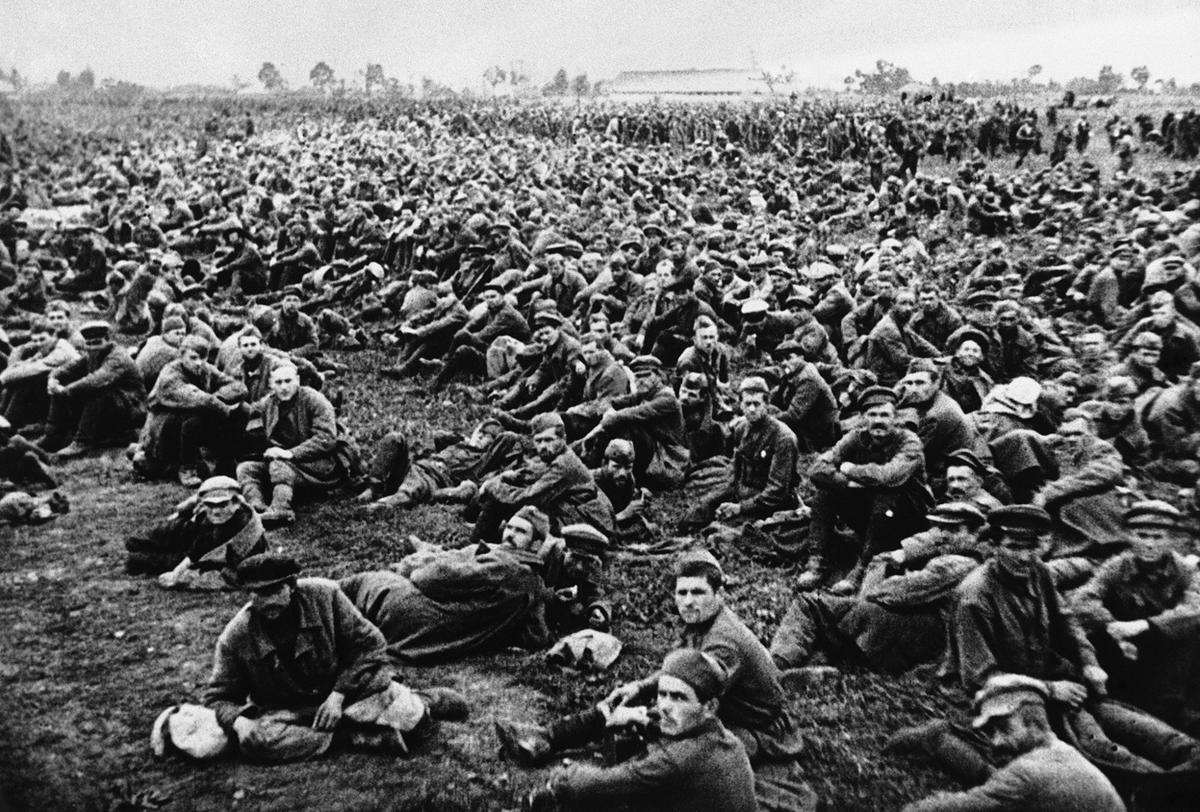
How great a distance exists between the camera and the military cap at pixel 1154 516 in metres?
4.34

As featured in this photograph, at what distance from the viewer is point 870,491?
19.4 feet

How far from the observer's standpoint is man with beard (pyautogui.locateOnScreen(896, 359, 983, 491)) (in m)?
6.60

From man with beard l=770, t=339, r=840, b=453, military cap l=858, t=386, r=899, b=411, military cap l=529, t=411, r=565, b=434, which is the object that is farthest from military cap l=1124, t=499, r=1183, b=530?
military cap l=529, t=411, r=565, b=434

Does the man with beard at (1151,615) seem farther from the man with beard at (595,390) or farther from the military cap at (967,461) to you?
the man with beard at (595,390)

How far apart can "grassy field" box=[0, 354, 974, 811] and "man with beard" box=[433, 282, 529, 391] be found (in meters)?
3.95

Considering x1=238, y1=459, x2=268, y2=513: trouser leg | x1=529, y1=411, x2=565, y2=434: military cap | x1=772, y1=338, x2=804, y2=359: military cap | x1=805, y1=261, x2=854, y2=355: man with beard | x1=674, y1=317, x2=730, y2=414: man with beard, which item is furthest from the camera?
x1=805, y1=261, x2=854, y2=355: man with beard

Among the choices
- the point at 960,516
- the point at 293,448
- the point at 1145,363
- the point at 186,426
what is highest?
the point at 1145,363

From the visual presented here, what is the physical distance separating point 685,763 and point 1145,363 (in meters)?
4.05

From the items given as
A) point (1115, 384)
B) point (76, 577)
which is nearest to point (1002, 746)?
point (1115, 384)

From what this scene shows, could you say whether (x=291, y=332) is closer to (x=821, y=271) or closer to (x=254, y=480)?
(x=254, y=480)

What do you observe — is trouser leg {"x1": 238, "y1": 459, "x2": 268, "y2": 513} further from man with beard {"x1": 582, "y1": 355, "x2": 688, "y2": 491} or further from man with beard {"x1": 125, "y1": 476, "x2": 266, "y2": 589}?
man with beard {"x1": 582, "y1": 355, "x2": 688, "y2": 491}

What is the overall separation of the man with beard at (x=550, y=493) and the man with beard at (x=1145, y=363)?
11.7 ft

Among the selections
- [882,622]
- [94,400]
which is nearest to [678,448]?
[882,622]

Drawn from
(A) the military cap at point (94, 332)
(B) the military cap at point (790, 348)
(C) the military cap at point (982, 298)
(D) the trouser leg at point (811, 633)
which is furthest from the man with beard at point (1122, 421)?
(A) the military cap at point (94, 332)
